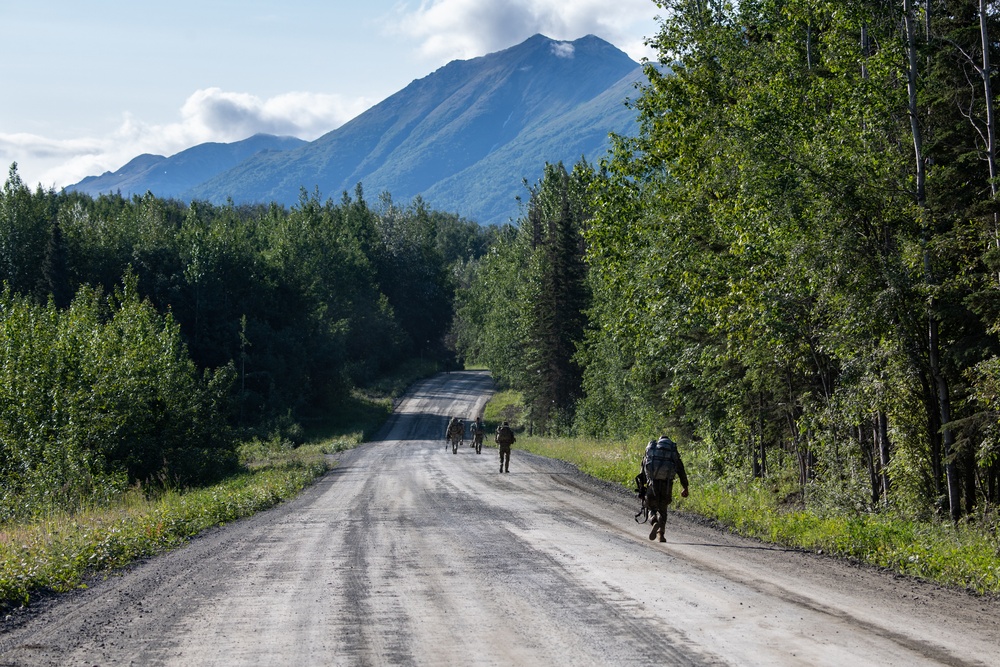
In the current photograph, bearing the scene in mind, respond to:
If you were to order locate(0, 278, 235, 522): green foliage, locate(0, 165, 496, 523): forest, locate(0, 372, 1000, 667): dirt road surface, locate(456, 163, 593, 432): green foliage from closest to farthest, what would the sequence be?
1. locate(0, 372, 1000, 667): dirt road surface
2. locate(0, 278, 235, 522): green foliage
3. locate(0, 165, 496, 523): forest
4. locate(456, 163, 593, 432): green foliage

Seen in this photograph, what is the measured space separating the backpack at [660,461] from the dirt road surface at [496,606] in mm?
1038

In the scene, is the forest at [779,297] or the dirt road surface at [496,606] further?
the forest at [779,297]

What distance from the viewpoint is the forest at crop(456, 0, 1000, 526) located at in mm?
14727

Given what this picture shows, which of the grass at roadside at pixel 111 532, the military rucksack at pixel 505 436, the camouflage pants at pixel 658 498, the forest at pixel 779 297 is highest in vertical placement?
the forest at pixel 779 297

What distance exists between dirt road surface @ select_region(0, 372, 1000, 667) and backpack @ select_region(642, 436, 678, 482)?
3.41ft

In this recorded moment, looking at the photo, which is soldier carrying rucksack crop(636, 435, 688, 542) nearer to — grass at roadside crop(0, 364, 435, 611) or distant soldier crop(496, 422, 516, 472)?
grass at roadside crop(0, 364, 435, 611)

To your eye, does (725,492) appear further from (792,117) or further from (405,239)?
(405,239)

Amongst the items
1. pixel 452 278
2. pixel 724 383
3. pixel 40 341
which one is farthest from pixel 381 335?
pixel 724 383

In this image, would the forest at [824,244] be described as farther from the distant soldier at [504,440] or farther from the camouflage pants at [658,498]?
the distant soldier at [504,440]

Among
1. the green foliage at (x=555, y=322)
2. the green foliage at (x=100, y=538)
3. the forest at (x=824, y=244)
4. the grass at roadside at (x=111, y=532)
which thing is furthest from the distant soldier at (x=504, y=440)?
the green foliage at (x=555, y=322)

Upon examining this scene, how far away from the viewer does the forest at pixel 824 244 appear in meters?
14.7

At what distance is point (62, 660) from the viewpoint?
23.5ft

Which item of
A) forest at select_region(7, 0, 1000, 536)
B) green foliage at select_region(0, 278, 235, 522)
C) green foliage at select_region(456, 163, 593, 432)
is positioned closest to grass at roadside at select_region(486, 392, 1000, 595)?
forest at select_region(7, 0, 1000, 536)

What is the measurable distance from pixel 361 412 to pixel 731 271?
56.8m
